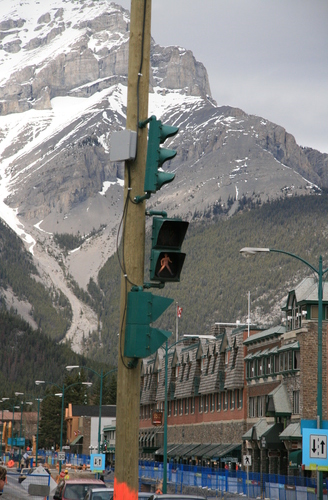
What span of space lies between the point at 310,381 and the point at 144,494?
32769 millimetres

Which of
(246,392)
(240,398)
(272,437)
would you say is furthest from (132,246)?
(240,398)

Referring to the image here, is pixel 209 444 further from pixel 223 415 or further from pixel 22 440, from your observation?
pixel 22 440

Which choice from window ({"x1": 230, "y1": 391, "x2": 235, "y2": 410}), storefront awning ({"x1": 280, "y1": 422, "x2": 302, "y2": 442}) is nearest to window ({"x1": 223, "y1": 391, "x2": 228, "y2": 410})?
window ({"x1": 230, "y1": 391, "x2": 235, "y2": 410})

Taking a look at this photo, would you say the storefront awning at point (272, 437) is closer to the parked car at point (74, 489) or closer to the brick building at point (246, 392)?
the brick building at point (246, 392)

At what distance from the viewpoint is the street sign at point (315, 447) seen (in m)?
24.8

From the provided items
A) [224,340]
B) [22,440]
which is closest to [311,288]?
[224,340]

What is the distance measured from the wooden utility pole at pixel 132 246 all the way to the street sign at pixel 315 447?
14.2m

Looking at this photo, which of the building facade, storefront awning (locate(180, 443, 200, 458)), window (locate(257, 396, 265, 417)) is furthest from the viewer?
the building facade

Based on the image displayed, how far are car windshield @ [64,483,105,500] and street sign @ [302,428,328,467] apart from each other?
988 centimetres

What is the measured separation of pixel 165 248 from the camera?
A: 1125 cm

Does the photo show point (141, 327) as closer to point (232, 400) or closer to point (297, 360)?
point (297, 360)

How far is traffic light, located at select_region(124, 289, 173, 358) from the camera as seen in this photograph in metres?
11.1

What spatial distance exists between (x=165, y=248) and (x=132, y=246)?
58 centimetres

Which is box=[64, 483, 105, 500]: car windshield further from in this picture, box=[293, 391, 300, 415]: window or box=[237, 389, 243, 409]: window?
box=[237, 389, 243, 409]: window
